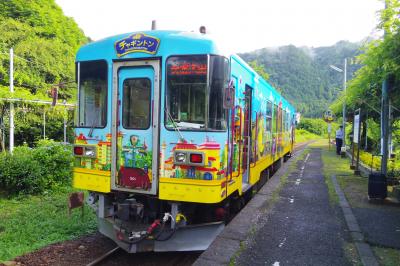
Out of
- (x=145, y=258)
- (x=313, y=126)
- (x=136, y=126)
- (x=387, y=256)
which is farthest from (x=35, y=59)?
(x=313, y=126)

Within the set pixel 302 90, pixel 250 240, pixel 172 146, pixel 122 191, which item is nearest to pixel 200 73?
pixel 172 146

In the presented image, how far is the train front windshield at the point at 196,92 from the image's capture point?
4.44 metres

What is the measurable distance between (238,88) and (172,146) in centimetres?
157

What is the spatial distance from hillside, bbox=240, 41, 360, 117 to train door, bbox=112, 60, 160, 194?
71155 mm

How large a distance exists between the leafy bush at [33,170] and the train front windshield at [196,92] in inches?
225

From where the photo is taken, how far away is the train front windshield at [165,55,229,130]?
444 cm

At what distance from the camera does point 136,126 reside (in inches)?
193

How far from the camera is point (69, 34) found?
32531 mm

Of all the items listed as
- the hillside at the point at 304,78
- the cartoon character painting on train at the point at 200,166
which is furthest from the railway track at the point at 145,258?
the hillside at the point at 304,78

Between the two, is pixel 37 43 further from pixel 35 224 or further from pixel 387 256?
pixel 387 256

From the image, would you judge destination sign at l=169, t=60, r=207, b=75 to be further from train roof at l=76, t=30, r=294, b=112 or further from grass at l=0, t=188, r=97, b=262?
grass at l=0, t=188, r=97, b=262

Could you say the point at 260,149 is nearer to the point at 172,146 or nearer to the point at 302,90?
the point at 172,146

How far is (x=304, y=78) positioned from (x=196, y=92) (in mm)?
92335

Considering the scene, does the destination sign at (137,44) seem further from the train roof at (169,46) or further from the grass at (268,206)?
the grass at (268,206)
